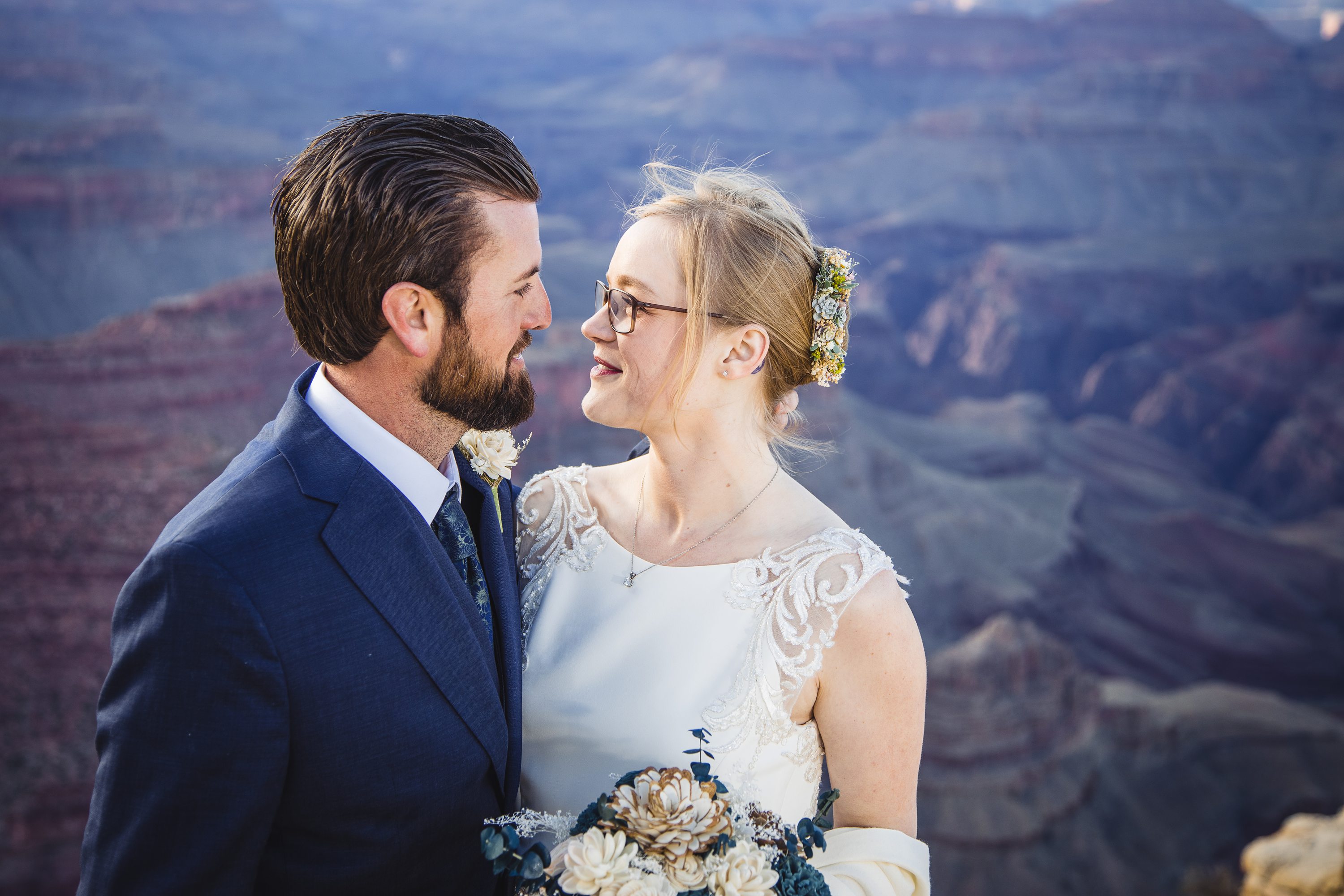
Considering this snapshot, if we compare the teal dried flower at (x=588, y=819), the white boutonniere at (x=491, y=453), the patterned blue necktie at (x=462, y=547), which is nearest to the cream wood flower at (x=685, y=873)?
the teal dried flower at (x=588, y=819)

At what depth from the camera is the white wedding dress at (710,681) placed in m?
2.22

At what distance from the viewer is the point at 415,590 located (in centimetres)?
190

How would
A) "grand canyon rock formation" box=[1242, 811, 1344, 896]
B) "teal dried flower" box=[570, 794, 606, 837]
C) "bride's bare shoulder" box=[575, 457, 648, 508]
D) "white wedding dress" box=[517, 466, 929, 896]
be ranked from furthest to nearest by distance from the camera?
1. "grand canyon rock formation" box=[1242, 811, 1344, 896]
2. "bride's bare shoulder" box=[575, 457, 648, 508]
3. "white wedding dress" box=[517, 466, 929, 896]
4. "teal dried flower" box=[570, 794, 606, 837]

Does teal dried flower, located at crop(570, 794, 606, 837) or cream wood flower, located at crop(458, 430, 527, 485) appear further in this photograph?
cream wood flower, located at crop(458, 430, 527, 485)

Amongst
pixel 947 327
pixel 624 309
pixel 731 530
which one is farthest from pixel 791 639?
pixel 947 327

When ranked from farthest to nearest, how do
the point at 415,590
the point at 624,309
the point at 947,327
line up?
1. the point at 947,327
2. the point at 624,309
3. the point at 415,590

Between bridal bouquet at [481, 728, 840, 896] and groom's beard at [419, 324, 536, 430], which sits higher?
groom's beard at [419, 324, 536, 430]

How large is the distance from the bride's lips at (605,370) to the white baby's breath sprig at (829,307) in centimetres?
50

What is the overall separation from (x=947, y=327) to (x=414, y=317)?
48030 millimetres

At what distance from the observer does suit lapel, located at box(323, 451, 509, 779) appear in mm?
1855

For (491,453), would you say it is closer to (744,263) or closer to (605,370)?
(605,370)

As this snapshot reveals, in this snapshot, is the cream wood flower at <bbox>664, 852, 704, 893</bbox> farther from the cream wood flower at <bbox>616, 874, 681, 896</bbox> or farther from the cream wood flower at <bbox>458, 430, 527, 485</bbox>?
the cream wood flower at <bbox>458, 430, 527, 485</bbox>

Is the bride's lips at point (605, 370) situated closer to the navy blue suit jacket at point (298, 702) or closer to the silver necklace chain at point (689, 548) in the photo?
the silver necklace chain at point (689, 548)

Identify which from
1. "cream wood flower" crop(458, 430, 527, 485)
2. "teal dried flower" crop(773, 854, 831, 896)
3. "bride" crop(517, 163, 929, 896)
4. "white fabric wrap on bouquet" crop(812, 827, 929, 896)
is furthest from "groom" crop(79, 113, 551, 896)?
"white fabric wrap on bouquet" crop(812, 827, 929, 896)
